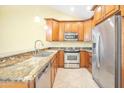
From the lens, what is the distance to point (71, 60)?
23.6 feet

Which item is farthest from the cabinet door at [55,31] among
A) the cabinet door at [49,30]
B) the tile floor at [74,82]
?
the tile floor at [74,82]

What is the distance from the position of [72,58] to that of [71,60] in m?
0.10

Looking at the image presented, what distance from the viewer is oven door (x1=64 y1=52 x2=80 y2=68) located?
23.6ft

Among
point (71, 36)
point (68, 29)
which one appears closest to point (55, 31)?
point (68, 29)

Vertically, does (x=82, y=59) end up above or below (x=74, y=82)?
above

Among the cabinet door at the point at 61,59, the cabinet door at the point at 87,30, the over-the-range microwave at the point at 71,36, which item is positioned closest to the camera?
the cabinet door at the point at 87,30

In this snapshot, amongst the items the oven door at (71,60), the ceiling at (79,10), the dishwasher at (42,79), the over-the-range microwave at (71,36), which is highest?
the ceiling at (79,10)

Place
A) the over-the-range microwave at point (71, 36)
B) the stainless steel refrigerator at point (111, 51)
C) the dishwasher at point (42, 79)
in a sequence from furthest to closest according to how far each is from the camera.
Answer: the over-the-range microwave at point (71, 36), the stainless steel refrigerator at point (111, 51), the dishwasher at point (42, 79)

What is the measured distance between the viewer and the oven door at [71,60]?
23.6 feet

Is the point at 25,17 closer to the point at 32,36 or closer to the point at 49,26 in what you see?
the point at 32,36

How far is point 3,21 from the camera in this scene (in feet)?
26.6

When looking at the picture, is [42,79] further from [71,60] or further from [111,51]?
[71,60]

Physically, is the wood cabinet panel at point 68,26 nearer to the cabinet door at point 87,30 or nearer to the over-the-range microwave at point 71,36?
the over-the-range microwave at point 71,36

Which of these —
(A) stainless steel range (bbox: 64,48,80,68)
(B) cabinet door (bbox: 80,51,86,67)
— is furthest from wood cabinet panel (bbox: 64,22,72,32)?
(B) cabinet door (bbox: 80,51,86,67)
